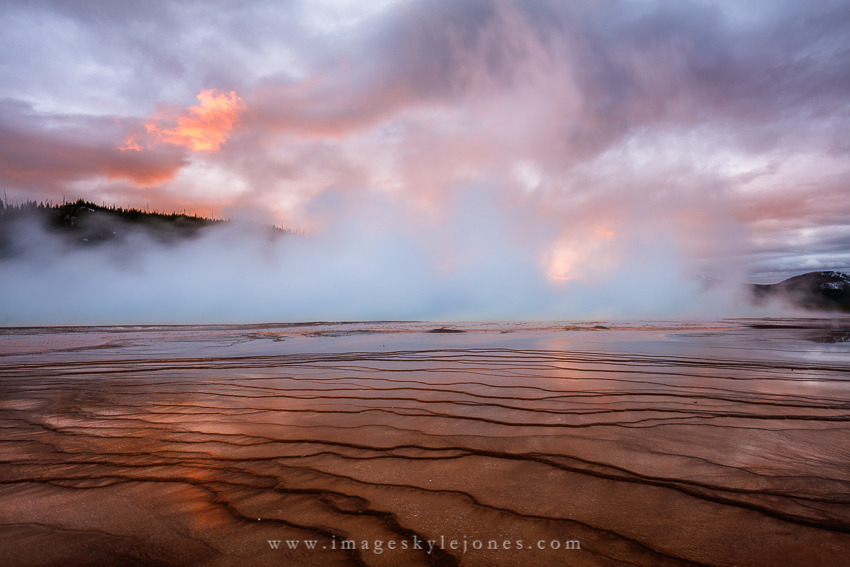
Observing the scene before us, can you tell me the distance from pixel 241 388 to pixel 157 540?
180 inches

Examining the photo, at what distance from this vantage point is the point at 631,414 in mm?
4371

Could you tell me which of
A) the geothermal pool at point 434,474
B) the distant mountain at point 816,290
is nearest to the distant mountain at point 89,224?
the geothermal pool at point 434,474

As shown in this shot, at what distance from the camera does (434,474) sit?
2.92 meters

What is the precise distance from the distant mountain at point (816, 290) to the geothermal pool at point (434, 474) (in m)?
112

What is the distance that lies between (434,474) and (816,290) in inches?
7292

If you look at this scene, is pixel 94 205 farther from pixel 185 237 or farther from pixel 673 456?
pixel 673 456

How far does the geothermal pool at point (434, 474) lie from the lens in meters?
2.03

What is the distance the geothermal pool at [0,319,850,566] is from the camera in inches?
79.9

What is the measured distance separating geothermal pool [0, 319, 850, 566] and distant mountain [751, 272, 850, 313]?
11234 centimetres

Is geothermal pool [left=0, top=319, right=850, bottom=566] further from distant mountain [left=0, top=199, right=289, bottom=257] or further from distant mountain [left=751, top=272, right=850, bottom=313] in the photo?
distant mountain [left=0, top=199, right=289, bottom=257]

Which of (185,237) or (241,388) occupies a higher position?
(185,237)

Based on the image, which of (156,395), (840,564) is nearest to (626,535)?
(840,564)

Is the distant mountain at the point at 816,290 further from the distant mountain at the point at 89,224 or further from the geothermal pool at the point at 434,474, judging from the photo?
the distant mountain at the point at 89,224

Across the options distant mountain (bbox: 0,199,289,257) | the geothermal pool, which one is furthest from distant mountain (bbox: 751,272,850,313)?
distant mountain (bbox: 0,199,289,257)
